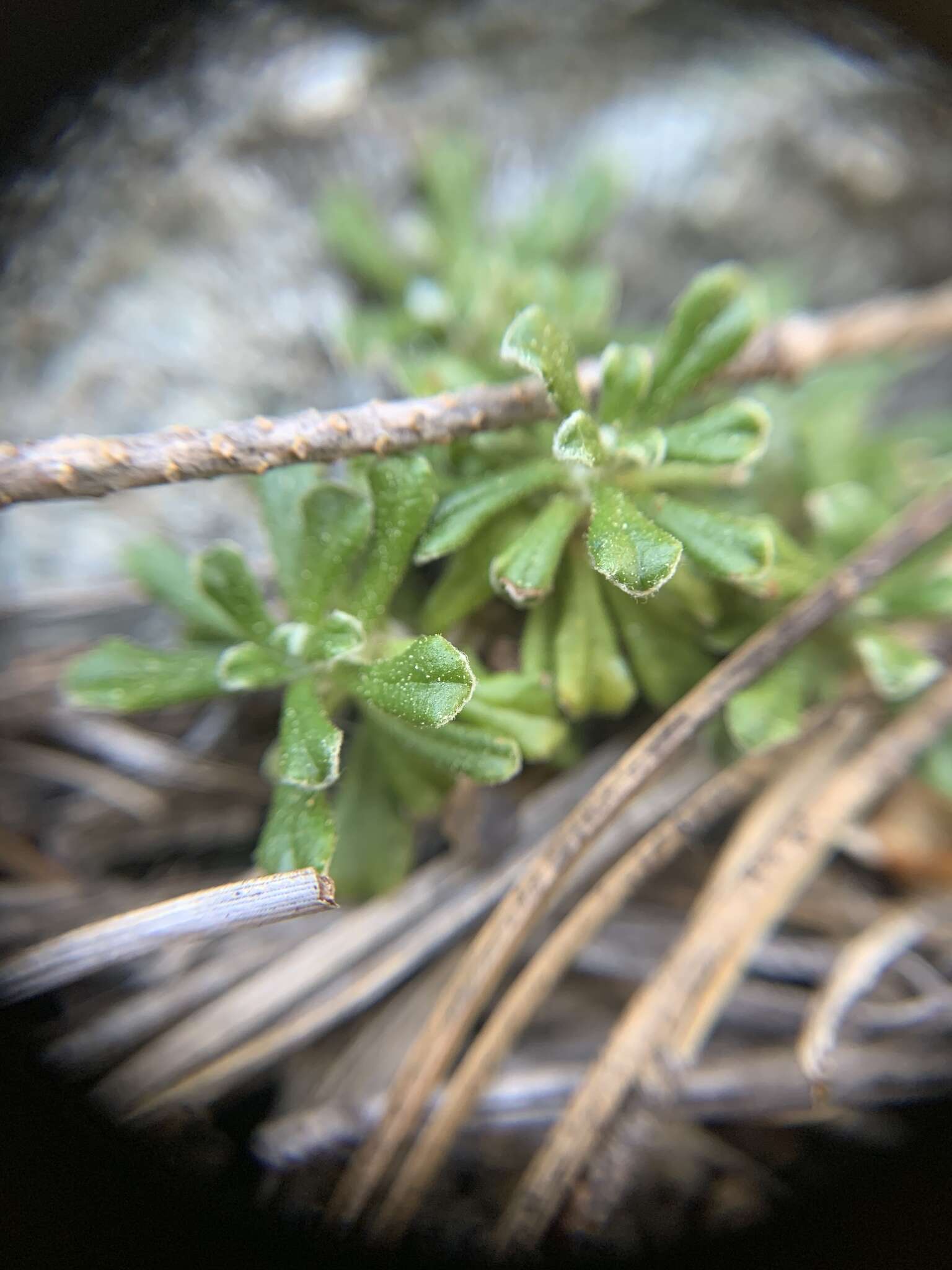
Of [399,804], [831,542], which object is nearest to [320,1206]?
[399,804]

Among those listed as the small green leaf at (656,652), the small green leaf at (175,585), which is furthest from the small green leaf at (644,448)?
the small green leaf at (175,585)

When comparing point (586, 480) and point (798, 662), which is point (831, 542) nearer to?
point (798, 662)

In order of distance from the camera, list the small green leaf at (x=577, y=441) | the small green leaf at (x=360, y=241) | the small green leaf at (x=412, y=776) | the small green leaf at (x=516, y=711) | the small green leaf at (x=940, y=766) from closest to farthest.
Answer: the small green leaf at (x=577, y=441)
the small green leaf at (x=516, y=711)
the small green leaf at (x=412, y=776)
the small green leaf at (x=940, y=766)
the small green leaf at (x=360, y=241)

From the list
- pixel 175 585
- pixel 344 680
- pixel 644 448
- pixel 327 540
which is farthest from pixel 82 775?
pixel 644 448

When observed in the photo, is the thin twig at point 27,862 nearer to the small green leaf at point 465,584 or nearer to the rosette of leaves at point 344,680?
the rosette of leaves at point 344,680

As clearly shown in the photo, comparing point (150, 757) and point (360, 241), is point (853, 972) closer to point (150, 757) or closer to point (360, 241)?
point (150, 757)

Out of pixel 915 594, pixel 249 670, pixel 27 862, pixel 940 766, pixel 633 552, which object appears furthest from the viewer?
pixel 27 862

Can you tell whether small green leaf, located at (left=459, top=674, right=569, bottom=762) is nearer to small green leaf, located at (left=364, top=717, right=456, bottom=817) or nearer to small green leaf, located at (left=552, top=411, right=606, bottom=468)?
small green leaf, located at (left=364, top=717, right=456, bottom=817)
